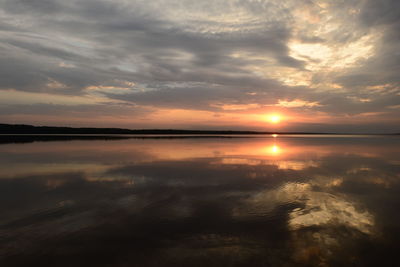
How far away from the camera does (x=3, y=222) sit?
703 cm

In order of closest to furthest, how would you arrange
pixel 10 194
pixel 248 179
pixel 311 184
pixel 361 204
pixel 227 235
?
pixel 227 235
pixel 361 204
pixel 10 194
pixel 311 184
pixel 248 179

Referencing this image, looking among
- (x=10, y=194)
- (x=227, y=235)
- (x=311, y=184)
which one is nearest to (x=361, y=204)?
(x=311, y=184)

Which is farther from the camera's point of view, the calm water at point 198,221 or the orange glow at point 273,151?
the orange glow at point 273,151

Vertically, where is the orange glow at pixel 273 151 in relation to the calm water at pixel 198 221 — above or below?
above

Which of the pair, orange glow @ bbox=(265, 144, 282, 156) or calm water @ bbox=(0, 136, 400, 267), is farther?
orange glow @ bbox=(265, 144, 282, 156)

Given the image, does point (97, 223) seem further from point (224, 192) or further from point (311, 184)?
point (311, 184)

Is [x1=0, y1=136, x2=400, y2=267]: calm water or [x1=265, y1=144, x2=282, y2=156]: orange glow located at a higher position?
[x1=265, y1=144, x2=282, y2=156]: orange glow

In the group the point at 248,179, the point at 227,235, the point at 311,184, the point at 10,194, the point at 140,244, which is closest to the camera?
the point at 140,244

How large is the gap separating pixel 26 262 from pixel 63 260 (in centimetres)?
74

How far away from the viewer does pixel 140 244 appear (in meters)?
5.76

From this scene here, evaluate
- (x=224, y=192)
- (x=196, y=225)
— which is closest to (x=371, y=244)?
(x=196, y=225)

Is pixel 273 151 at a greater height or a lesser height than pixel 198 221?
greater

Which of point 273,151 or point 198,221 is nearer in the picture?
point 198,221

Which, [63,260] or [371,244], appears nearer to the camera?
[63,260]
